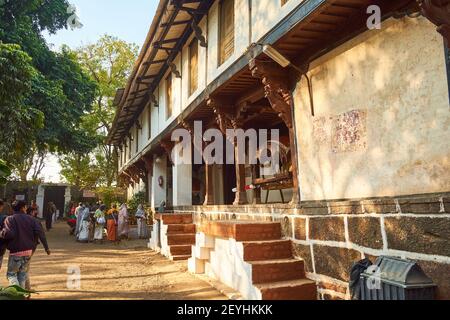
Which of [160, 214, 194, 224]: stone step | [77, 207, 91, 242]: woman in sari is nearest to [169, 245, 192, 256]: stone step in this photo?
[160, 214, 194, 224]: stone step

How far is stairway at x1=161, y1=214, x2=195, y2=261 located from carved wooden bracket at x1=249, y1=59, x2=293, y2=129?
539 centimetres

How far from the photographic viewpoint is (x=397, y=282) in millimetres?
3158

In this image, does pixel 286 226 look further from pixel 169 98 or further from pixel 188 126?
pixel 169 98

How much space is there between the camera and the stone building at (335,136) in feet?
11.3

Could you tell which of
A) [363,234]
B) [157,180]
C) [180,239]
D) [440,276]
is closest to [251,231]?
[363,234]

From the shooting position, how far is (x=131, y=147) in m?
20.8

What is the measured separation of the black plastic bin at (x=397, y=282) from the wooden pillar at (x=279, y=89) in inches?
83.0

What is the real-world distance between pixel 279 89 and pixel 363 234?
2.62 metres

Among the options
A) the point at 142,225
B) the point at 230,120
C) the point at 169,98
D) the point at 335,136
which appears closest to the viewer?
the point at 335,136

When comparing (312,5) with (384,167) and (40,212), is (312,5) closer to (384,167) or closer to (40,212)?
(384,167)

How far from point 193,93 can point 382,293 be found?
7.34 meters

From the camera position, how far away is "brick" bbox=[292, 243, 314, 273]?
497cm

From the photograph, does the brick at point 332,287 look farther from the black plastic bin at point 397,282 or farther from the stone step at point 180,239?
the stone step at point 180,239

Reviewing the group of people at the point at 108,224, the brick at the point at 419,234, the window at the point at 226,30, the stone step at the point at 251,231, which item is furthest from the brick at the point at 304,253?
the group of people at the point at 108,224
